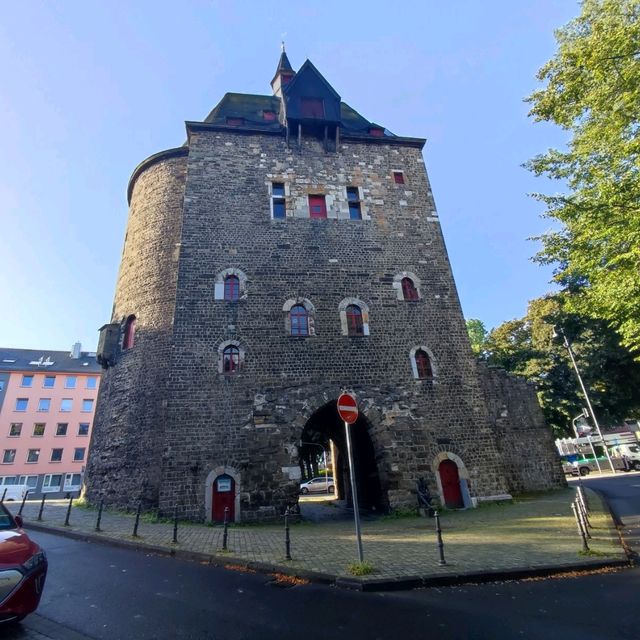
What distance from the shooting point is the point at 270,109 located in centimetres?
2175

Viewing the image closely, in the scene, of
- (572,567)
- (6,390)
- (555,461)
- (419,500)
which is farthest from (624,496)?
(6,390)

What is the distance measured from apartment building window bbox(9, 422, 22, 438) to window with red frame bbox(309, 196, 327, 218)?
40.6 metres

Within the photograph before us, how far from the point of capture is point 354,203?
60.0ft

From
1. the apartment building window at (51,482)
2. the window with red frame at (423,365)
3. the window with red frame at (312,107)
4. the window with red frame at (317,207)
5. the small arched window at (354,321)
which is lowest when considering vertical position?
the apartment building window at (51,482)

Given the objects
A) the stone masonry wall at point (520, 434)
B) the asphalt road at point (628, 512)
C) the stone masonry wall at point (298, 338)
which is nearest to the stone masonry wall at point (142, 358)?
the stone masonry wall at point (298, 338)

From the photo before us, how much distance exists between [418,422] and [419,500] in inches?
107

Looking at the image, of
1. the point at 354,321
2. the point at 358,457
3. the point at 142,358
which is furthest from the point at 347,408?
the point at 358,457

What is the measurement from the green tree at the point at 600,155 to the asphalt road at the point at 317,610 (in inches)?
308

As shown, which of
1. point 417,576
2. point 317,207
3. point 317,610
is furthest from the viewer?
point 317,207

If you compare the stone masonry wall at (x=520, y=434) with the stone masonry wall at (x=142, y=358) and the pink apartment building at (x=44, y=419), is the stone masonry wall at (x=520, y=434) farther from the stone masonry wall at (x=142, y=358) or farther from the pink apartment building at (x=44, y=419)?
the pink apartment building at (x=44, y=419)

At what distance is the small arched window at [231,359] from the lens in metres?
14.3

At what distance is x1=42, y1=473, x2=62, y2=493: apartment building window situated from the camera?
125ft

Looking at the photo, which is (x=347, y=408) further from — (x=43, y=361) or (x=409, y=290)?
(x=43, y=361)

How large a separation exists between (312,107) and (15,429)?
42.6 meters
